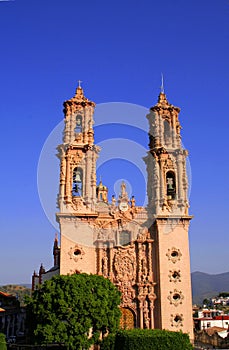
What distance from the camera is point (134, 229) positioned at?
3334 centimetres

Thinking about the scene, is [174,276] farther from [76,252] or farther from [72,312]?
[72,312]

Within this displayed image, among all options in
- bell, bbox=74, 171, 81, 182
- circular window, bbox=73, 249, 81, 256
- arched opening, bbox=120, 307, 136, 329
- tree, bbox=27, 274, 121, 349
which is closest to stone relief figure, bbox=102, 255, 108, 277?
circular window, bbox=73, 249, 81, 256

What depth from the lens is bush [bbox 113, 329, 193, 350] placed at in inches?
926

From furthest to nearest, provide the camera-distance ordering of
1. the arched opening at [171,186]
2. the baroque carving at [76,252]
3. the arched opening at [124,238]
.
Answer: the arched opening at [171,186] < the arched opening at [124,238] < the baroque carving at [76,252]

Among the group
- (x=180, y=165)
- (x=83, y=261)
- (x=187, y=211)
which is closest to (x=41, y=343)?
(x=83, y=261)

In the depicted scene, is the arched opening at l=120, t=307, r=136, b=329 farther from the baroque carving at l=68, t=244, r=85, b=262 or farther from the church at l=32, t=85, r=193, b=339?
the baroque carving at l=68, t=244, r=85, b=262

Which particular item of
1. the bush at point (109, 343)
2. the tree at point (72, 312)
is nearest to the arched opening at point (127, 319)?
the tree at point (72, 312)

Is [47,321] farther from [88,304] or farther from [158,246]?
[158,246]

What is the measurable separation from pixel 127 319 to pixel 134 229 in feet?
21.2

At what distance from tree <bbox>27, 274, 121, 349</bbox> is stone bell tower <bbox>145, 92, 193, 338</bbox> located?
17.5 feet

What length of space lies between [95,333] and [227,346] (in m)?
14.6

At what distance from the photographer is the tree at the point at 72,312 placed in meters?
25.3

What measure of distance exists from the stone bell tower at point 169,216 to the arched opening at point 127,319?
170 centimetres

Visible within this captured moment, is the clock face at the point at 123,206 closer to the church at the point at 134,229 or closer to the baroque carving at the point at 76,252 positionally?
the church at the point at 134,229
